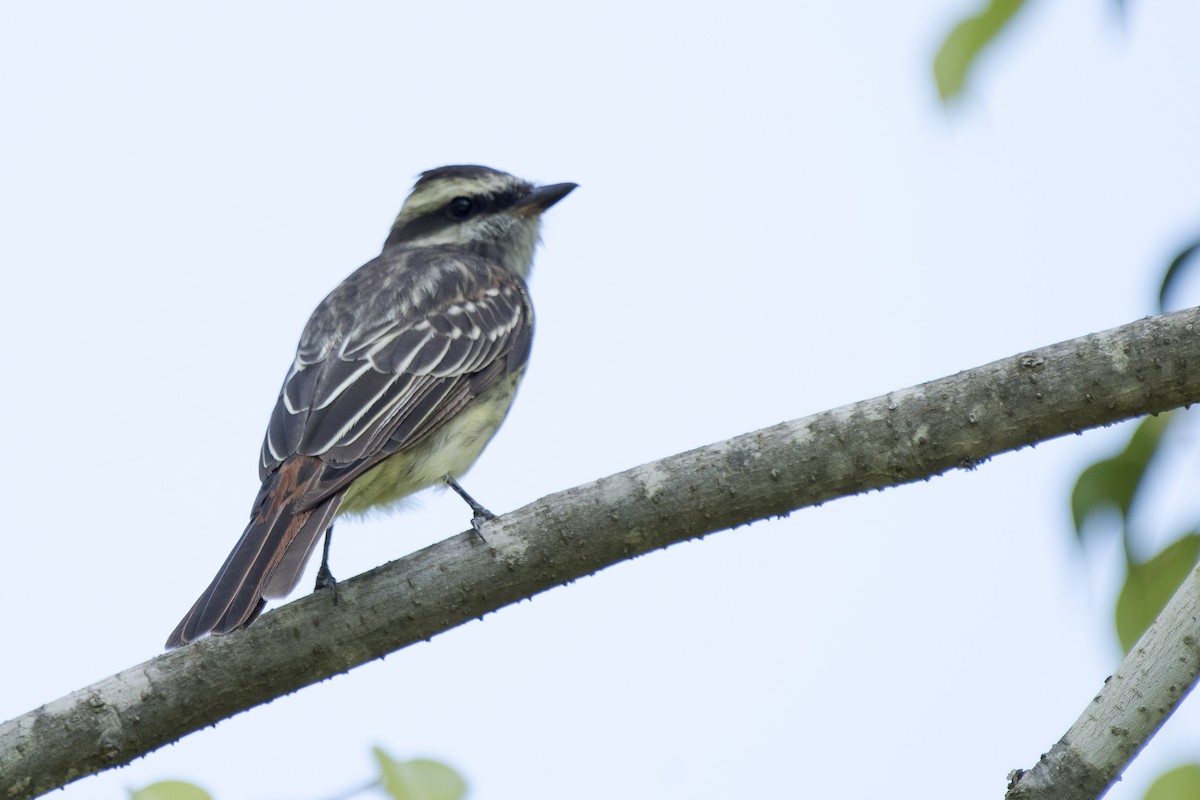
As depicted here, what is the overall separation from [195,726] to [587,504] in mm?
1285

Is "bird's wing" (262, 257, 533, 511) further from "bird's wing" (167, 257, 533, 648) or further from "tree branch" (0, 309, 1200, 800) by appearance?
"tree branch" (0, 309, 1200, 800)

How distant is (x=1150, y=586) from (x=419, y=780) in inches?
67.0

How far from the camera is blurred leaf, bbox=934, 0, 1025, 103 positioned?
117 inches

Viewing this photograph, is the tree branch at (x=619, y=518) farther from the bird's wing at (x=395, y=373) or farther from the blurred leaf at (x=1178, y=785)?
the blurred leaf at (x=1178, y=785)

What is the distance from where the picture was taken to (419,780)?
2.60 meters

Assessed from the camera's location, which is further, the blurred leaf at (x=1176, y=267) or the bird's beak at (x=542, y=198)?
the bird's beak at (x=542, y=198)

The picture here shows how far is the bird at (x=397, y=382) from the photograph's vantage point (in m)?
4.53

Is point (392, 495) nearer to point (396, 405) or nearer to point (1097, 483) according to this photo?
point (396, 405)

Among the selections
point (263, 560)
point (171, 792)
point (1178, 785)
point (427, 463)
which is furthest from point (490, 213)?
point (1178, 785)

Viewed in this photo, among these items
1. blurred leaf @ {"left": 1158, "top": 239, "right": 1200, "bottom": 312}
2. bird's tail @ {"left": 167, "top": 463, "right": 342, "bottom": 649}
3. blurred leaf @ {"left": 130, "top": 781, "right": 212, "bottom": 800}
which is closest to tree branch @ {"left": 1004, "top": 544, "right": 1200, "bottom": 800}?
blurred leaf @ {"left": 1158, "top": 239, "right": 1200, "bottom": 312}

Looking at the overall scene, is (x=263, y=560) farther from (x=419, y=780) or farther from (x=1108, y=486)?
(x=1108, y=486)

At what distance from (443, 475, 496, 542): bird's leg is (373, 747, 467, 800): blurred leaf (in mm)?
1413

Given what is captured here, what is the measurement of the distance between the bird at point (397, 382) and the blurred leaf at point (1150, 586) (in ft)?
5.88

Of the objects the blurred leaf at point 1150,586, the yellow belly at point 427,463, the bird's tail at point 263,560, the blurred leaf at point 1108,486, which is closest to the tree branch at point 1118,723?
the blurred leaf at point 1150,586
